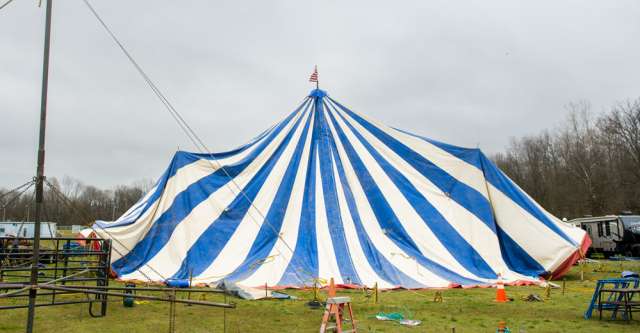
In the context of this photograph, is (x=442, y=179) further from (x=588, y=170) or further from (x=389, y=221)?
(x=588, y=170)

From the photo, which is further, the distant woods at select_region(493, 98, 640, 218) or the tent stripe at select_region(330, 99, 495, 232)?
the distant woods at select_region(493, 98, 640, 218)

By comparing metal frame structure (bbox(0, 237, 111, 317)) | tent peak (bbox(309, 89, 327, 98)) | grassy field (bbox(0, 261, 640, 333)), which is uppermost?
tent peak (bbox(309, 89, 327, 98))

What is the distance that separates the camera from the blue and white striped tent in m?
9.34

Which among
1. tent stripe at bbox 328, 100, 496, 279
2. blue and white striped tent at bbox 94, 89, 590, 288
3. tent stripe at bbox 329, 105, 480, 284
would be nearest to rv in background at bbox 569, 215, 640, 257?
blue and white striped tent at bbox 94, 89, 590, 288

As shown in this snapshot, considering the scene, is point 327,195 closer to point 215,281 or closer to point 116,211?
point 215,281

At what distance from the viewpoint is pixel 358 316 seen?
640cm

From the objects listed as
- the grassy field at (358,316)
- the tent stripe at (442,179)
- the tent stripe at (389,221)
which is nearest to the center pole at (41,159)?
the grassy field at (358,316)

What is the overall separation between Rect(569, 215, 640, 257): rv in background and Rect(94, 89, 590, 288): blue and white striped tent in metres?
9.61

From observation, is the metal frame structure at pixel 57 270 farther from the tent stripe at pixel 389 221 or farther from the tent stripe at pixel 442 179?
the tent stripe at pixel 442 179

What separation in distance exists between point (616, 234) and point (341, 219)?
1397cm

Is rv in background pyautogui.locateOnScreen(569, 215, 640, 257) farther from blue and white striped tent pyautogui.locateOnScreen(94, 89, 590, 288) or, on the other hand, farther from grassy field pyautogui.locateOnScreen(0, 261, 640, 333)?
grassy field pyautogui.locateOnScreen(0, 261, 640, 333)

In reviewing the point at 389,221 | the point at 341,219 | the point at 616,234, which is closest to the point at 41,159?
the point at 341,219

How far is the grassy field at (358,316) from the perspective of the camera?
5.73m

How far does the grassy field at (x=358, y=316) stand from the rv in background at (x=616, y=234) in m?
12.0
